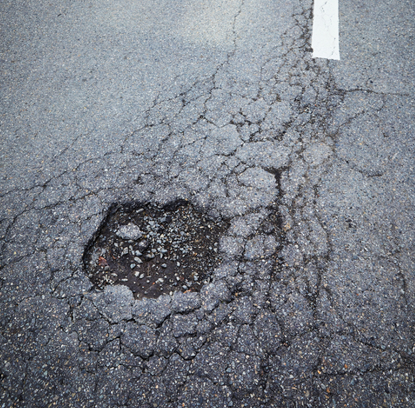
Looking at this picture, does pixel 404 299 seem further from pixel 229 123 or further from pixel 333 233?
pixel 229 123

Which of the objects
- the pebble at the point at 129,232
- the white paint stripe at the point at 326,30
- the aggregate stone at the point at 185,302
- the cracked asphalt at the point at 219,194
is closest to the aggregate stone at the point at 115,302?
the cracked asphalt at the point at 219,194

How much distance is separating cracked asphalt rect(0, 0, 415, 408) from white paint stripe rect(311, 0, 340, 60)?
13cm

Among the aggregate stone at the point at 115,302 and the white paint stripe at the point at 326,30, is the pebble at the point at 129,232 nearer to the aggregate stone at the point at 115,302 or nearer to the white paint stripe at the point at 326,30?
the aggregate stone at the point at 115,302

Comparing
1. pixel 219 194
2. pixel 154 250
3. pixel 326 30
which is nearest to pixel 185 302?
pixel 154 250

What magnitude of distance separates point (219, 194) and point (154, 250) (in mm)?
756

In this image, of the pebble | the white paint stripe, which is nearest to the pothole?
the pebble

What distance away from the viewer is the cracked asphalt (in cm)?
196

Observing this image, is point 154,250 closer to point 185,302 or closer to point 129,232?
point 129,232

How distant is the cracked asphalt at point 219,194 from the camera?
196 cm

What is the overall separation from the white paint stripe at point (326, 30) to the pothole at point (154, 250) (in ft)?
8.70

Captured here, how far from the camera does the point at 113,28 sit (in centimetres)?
413

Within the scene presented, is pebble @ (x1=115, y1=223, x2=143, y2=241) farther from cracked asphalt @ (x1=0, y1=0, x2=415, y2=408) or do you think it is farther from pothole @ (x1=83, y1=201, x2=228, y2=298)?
cracked asphalt @ (x1=0, y1=0, x2=415, y2=408)

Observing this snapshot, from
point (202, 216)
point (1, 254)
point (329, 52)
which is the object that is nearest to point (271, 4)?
point (329, 52)

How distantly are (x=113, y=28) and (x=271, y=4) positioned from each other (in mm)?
2238
